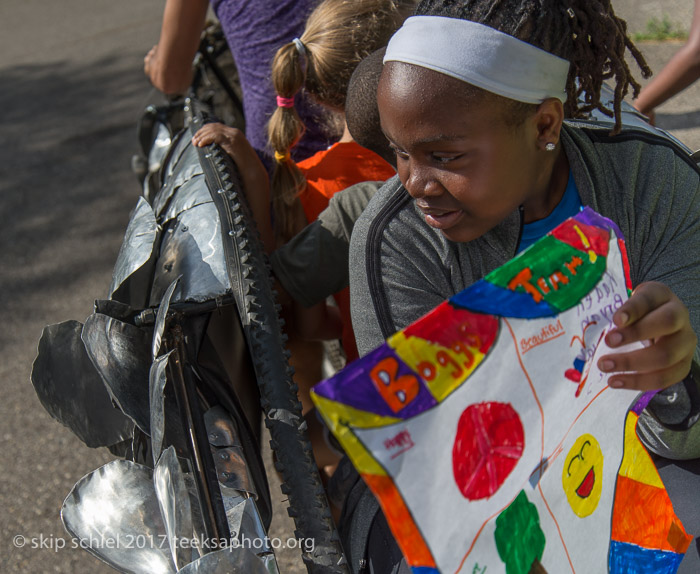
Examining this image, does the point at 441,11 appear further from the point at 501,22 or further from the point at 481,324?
the point at 481,324

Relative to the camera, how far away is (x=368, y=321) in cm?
138

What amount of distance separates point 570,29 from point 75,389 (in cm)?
113

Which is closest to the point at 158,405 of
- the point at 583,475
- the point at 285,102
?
the point at 583,475

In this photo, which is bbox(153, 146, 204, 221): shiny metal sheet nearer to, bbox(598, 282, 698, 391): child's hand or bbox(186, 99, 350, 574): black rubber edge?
bbox(186, 99, 350, 574): black rubber edge

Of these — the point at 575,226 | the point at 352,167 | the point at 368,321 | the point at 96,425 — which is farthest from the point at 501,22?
the point at 96,425

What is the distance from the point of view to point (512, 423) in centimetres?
95

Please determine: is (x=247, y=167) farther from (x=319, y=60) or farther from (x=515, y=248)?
(x=515, y=248)

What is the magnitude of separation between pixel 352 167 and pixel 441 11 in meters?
0.76

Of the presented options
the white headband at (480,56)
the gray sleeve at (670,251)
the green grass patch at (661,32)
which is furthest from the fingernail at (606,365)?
the green grass patch at (661,32)

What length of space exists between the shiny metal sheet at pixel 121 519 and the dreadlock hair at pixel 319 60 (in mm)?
861

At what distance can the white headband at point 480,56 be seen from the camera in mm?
1151

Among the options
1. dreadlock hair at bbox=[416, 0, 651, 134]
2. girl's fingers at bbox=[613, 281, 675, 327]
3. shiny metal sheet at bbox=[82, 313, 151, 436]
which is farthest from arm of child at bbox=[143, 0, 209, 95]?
girl's fingers at bbox=[613, 281, 675, 327]

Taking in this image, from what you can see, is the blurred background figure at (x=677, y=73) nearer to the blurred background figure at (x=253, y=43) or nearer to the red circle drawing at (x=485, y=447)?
the blurred background figure at (x=253, y=43)

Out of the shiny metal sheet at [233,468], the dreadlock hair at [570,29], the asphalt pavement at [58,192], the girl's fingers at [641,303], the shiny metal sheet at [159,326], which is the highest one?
the dreadlock hair at [570,29]
